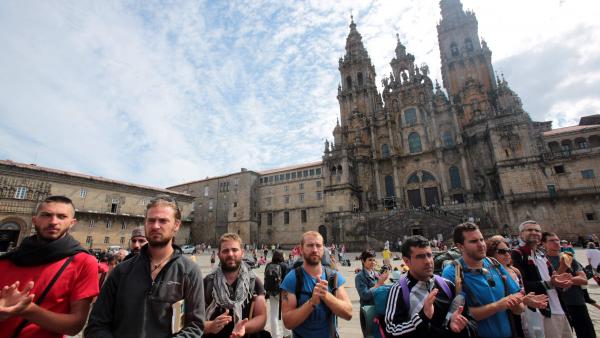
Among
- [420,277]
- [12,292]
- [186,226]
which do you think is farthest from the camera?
[186,226]

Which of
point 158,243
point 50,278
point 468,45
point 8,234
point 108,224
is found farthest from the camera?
point 468,45

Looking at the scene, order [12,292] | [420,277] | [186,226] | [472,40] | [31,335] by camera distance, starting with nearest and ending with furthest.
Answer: [12,292]
[31,335]
[420,277]
[472,40]
[186,226]

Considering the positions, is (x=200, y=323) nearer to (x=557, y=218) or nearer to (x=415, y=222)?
(x=415, y=222)

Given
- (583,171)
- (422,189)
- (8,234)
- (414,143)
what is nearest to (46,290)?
(8,234)

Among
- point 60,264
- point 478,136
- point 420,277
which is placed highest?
point 478,136

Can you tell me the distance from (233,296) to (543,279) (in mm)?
4610

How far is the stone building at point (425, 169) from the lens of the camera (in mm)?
25938

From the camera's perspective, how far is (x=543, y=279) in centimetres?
407

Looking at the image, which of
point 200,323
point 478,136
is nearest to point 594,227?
point 478,136

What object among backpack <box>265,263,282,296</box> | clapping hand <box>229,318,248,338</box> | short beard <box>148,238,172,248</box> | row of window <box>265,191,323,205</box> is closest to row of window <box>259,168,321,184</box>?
row of window <box>265,191,323,205</box>

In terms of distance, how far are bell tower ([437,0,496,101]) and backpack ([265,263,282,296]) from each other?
3785 centimetres

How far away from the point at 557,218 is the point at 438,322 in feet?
104

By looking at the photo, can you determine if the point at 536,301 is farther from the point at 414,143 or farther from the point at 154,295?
the point at 414,143

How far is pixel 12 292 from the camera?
1962 mm
